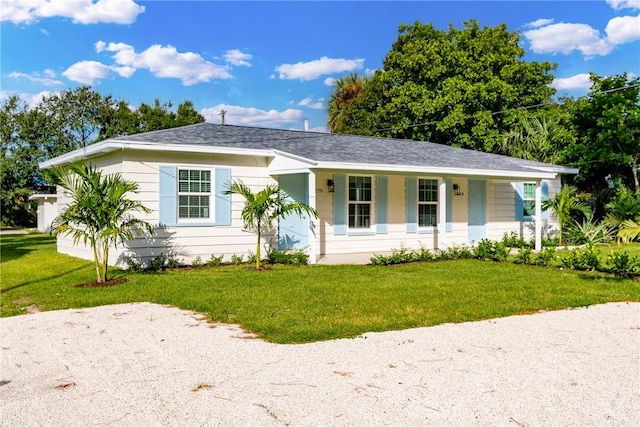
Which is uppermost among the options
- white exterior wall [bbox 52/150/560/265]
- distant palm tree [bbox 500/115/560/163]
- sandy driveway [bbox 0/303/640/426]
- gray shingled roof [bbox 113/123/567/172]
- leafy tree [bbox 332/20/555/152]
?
leafy tree [bbox 332/20/555/152]

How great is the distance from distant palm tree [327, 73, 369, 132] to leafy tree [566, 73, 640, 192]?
599 inches

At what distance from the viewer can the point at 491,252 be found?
1309cm

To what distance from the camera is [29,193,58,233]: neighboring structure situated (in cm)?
2669

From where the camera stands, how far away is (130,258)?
37.5ft

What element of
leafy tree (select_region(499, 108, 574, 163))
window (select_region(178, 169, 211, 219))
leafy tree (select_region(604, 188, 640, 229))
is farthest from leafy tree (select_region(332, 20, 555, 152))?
window (select_region(178, 169, 211, 219))

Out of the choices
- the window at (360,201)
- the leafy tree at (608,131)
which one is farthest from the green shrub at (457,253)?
the leafy tree at (608,131)

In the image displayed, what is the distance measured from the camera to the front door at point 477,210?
16312mm

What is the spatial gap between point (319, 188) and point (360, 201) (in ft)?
4.20

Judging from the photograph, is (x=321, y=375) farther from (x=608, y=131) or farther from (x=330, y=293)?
(x=608, y=131)

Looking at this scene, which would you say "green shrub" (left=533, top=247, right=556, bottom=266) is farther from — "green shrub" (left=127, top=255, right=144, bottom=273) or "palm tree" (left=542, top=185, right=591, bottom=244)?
"green shrub" (left=127, top=255, right=144, bottom=273)

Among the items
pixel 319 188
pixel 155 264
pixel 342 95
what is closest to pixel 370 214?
pixel 319 188

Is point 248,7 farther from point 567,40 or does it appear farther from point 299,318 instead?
point 567,40

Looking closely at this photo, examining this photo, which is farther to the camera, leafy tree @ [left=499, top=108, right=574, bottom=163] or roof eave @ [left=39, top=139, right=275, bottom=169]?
leafy tree @ [left=499, top=108, right=574, bottom=163]

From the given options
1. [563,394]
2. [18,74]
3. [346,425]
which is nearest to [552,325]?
[563,394]
